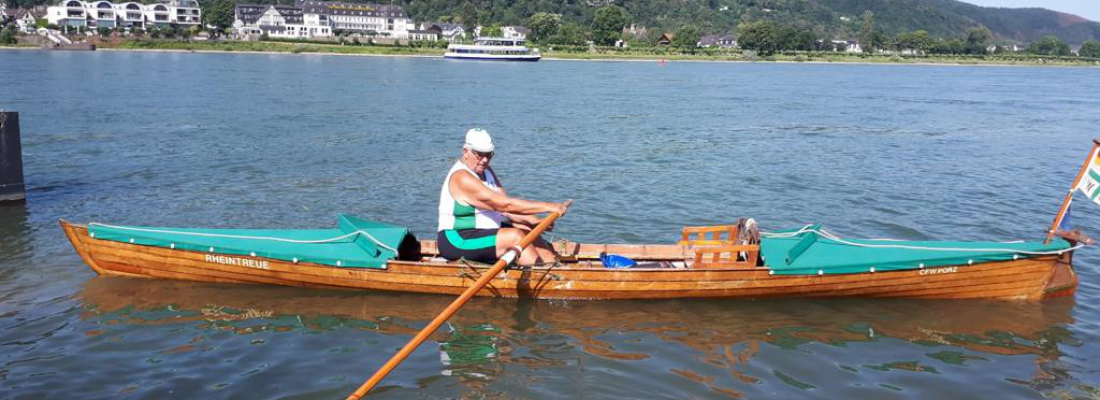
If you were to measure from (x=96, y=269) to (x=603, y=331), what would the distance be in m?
7.47

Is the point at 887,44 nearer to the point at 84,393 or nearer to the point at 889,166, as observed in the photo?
the point at 889,166

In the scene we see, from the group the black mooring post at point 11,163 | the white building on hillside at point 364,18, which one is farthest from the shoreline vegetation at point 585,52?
the black mooring post at point 11,163

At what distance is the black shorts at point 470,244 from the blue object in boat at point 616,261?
1.84 metres

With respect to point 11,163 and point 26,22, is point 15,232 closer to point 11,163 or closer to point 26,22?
point 11,163

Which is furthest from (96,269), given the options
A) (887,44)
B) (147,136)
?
(887,44)

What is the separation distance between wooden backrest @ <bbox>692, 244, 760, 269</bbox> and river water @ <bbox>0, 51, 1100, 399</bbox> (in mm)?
633

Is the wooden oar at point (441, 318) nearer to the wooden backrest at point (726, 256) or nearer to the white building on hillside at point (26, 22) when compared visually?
the wooden backrest at point (726, 256)

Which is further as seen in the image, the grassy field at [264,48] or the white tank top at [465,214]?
the grassy field at [264,48]

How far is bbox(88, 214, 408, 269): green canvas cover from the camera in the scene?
11.3m

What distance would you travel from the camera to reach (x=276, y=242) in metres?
11.6

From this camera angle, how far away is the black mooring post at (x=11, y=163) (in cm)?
1617

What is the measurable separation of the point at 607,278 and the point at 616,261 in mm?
616

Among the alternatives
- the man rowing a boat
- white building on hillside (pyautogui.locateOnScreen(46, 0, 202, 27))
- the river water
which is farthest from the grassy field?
the man rowing a boat

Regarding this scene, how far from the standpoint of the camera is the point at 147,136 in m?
27.8
